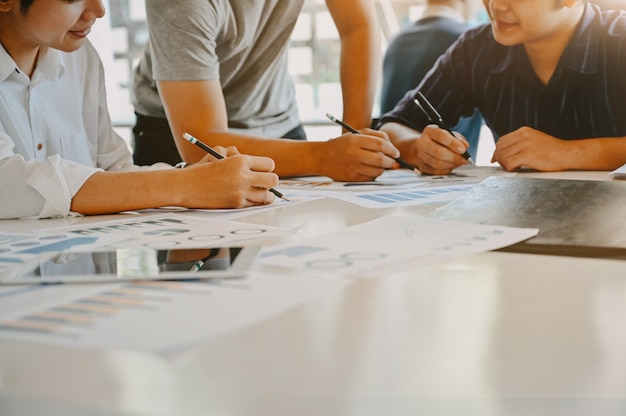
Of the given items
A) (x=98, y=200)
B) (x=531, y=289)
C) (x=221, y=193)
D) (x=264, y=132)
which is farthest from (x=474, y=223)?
(x=264, y=132)

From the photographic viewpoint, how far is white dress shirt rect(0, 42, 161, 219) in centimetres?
110

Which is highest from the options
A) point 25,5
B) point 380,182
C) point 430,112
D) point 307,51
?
point 25,5

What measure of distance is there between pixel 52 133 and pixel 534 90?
3.95ft

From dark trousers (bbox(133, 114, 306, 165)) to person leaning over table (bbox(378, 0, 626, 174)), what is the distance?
1.96 feet

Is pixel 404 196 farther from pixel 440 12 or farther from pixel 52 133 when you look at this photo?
pixel 440 12

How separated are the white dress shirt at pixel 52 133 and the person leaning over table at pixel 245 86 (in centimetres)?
15

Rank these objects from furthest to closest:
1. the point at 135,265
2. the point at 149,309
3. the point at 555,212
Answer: the point at 555,212, the point at 135,265, the point at 149,309

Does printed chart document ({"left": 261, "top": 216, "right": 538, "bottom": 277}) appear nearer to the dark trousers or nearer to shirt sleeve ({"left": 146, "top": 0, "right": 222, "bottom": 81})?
shirt sleeve ({"left": 146, "top": 0, "right": 222, "bottom": 81})

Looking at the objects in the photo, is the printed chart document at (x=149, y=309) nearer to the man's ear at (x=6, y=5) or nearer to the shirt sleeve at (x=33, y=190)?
the shirt sleeve at (x=33, y=190)

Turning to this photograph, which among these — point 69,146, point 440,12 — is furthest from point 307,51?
point 69,146

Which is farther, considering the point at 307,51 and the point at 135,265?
the point at 307,51

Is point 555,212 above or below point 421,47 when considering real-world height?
below

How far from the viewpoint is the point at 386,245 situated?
0.77m

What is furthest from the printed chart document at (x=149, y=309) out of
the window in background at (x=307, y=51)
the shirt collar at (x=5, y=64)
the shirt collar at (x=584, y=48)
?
the window in background at (x=307, y=51)
